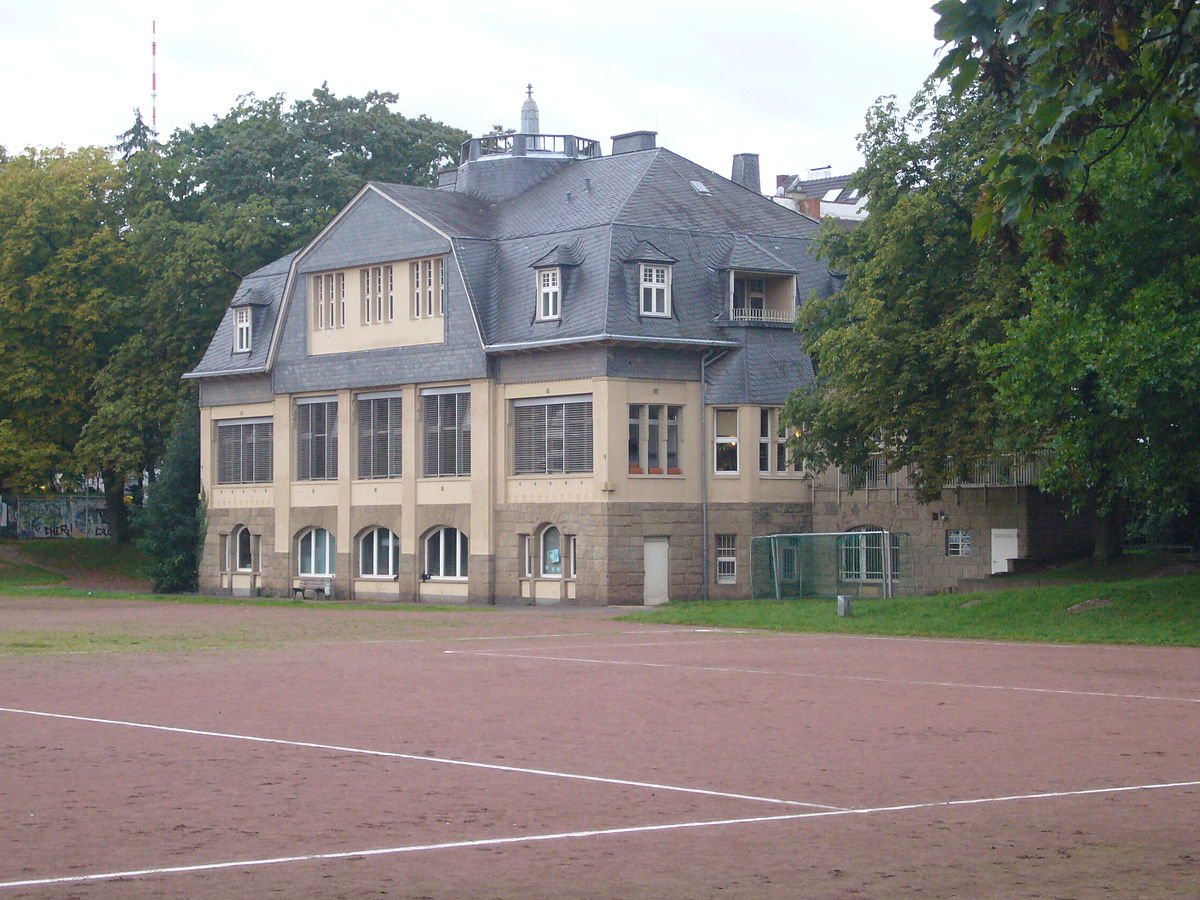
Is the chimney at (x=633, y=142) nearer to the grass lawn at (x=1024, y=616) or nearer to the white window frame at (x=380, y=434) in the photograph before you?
the white window frame at (x=380, y=434)

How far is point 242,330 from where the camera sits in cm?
6303

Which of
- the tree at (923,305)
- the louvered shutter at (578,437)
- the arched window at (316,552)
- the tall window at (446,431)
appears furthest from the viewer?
the arched window at (316,552)

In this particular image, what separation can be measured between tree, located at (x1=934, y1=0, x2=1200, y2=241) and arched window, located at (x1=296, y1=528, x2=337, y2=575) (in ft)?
163

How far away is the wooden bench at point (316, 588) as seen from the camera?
5850 centimetres

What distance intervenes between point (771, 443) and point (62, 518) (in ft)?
164

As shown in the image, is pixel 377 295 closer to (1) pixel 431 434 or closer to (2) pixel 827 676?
(1) pixel 431 434

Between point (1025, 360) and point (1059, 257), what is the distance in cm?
2379

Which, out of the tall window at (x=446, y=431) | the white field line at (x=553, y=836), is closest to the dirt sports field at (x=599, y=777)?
the white field line at (x=553, y=836)

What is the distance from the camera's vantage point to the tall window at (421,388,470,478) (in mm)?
54312

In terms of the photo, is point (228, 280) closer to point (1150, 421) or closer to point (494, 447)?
point (494, 447)

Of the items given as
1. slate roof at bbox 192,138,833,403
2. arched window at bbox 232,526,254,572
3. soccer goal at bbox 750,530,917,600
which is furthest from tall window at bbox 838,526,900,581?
arched window at bbox 232,526,254,572

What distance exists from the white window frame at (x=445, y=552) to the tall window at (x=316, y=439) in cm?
508

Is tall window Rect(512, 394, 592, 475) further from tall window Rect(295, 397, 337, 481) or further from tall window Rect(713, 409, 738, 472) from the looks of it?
tall window Rect(295, 397, 337, 481)

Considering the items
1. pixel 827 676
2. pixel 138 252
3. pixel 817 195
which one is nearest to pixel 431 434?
pixel 138 252
